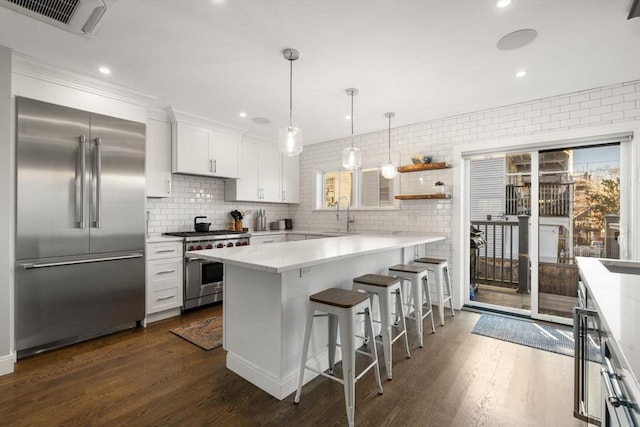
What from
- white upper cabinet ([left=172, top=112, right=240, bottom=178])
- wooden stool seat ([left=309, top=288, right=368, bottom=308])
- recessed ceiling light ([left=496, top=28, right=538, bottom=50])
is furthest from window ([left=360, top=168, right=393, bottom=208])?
wooden stool seat ([left=309, top=288, right=368, bottom=308])

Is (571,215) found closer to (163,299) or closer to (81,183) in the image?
(163,299)

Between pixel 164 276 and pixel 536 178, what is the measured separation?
4627 millimetres

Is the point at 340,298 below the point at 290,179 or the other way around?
below

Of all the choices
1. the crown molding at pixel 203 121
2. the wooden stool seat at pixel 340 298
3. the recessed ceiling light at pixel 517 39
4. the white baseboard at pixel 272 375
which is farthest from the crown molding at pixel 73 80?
the recessed ceiling light at pixel 517 39

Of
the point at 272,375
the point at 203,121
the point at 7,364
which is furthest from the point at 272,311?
the point at 203,121

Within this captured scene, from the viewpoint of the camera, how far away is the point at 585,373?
5.54 feet

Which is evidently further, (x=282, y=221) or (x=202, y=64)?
(x=282, y=221)

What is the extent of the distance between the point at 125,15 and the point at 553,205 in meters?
4.57

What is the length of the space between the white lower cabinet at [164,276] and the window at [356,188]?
109 inches

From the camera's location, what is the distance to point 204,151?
14.3ft

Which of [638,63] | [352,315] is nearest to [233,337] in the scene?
[352,315]

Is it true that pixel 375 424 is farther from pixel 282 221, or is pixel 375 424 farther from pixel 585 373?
pixel 282 221

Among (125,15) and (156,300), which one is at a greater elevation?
(125,15)

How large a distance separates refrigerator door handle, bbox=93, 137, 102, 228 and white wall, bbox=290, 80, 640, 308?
3443 millimetres
